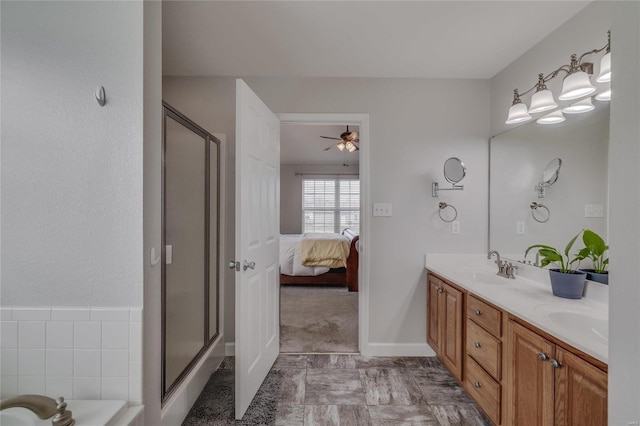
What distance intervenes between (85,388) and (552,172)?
8.78 feet

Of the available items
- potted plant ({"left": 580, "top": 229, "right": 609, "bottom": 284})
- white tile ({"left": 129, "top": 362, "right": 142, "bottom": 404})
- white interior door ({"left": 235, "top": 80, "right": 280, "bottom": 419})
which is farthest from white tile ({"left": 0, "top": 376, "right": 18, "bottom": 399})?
potted plant ({"left": 580, "top": 229, "right": 609, "bottom": 284})

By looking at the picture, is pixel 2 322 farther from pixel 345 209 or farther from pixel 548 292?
pixel 345 209

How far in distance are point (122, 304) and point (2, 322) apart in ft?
1.46

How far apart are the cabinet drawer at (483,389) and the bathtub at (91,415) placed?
1650mm

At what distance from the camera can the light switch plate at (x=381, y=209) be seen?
2.47 meters

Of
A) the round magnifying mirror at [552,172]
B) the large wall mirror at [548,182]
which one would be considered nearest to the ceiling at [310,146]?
A: the large wall mirror at [548,182]

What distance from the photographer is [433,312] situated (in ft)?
7.61

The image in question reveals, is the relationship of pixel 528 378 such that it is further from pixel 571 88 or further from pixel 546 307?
pixel 571 88

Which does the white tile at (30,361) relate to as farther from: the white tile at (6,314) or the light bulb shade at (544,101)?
the light bulb shade at (544,101)

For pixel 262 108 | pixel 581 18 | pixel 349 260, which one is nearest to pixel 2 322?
pixel 262 108

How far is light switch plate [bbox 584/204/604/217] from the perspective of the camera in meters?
1.54

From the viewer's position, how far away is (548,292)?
5.49 ft

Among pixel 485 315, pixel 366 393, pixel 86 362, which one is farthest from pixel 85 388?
pixel 485 315

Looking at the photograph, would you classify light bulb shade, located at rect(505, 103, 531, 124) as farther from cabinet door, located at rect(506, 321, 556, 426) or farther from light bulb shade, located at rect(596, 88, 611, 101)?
cabinet door, located at rect(506, 321, 556, 426)
